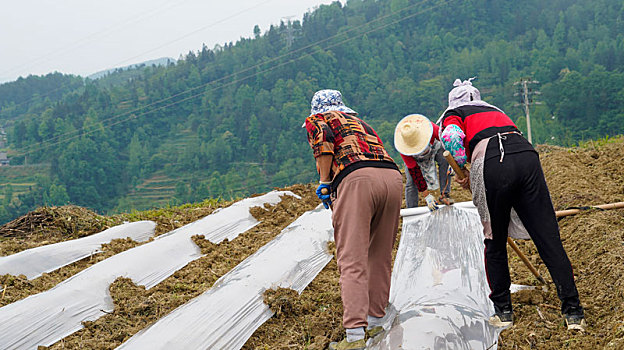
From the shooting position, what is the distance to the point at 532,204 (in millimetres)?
2350

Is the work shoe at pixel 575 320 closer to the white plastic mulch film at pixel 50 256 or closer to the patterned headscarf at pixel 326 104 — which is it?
the patterned headscarf at pixel 326 104

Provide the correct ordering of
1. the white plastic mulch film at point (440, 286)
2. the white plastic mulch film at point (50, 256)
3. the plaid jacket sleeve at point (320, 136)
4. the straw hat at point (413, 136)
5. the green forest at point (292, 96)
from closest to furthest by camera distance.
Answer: the white plastic mulch film at point (440, 286)
the plaid jacket sleeve at point (320, 136)
the straw hat at point (413, 136)
the white plastic mulch film at point (50, 256)
the green forest at point (292, 96)

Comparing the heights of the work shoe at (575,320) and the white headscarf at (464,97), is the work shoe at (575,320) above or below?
below

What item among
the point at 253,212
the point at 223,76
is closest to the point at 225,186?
the point at 223,76

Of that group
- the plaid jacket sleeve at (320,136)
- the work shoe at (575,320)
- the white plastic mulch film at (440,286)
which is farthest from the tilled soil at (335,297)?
the plaid jacket sleeve at (320,136)

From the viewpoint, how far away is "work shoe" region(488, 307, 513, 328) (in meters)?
2.44

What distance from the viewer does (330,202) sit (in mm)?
2730

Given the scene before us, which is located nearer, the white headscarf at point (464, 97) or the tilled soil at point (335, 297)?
the tilled soil at point (335, 297)

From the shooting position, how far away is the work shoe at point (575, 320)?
2287 mm

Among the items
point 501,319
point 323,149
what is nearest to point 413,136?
point 323,149

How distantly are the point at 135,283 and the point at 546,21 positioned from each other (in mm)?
71024

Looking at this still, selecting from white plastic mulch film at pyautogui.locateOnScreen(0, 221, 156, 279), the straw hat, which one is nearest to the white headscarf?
the straw hat

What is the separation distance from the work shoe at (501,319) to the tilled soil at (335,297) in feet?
0.14

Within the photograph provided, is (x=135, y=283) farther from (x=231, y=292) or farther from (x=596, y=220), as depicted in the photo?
(x=596, y=220)
